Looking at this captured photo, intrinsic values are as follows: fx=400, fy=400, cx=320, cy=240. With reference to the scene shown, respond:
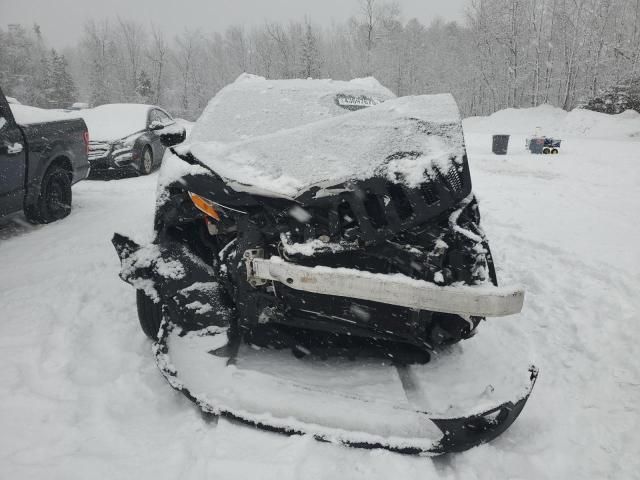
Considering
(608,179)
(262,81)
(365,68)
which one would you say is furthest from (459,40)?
(262,81)

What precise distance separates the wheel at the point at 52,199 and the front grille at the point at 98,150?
2.64m

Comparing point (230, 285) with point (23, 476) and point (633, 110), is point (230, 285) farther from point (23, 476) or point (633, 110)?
point (633, 110)

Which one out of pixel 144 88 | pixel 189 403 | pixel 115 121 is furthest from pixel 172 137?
pixel 144 88

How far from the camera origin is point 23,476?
5.81 ft

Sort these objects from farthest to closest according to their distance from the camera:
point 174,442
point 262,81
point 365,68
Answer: point 365,68 < point 262,81 < point 174,442

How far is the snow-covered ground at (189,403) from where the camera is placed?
6.12 feet

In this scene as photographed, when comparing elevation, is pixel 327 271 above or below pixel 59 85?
below

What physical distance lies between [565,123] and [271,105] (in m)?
23.8

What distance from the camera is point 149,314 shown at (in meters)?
2.61

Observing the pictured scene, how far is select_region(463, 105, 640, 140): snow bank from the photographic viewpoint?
19234 millimetres

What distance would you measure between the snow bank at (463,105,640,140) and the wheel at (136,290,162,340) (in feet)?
72.0

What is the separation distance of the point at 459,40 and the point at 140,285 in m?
54.8

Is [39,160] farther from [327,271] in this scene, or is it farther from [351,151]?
[327,271]

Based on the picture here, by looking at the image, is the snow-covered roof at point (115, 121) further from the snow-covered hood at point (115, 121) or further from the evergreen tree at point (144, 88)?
the evergreen tree at point (144, 88)
